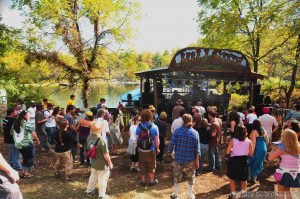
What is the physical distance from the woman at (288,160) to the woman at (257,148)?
59.6 inches

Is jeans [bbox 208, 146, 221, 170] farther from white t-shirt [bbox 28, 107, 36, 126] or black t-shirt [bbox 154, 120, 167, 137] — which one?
white t-shirt [bbox 28, 107, 36, 126]

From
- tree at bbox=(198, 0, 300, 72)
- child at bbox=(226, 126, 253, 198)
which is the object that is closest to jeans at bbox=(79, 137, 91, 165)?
child at bbox=(226, 126, 253, 198)

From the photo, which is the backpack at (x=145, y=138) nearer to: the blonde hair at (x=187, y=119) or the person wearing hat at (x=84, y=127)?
the blonde hair at (x=187, y=119)

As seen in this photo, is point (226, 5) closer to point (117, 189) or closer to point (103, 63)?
point (103, 63)

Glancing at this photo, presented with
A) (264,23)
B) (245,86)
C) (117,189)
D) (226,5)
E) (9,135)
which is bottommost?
(117,189)

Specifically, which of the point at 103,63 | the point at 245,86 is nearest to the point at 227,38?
the point at 103,63

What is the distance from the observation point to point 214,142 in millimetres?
6559

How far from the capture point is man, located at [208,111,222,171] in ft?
21.0

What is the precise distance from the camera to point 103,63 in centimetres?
1365

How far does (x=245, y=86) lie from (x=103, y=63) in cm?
1916

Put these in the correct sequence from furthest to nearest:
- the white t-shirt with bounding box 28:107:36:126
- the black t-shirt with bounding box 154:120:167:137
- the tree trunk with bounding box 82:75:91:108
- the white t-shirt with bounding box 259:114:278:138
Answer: the tree trunk with bounding box 82:75:91:108, the white t-shirt with bounding box 28:107:36:126, the white t-shirt with bounding box 259:114:278:138, the black t-shirt with bounding box 154:120:167:137

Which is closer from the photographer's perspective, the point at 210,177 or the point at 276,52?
the point at 210,177

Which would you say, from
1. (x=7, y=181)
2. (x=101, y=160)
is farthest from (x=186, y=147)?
(x=7, y=181)

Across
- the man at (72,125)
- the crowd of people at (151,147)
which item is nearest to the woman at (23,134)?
the crowd of people at (151,147)
